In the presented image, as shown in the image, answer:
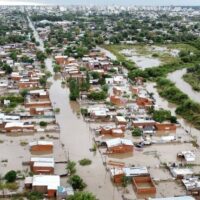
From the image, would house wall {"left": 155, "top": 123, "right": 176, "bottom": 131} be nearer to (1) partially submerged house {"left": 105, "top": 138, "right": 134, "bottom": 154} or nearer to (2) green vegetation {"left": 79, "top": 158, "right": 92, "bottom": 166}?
(1) partially submerged house {"left": 105, "top": 138, "right": 134, "bottom": 154}

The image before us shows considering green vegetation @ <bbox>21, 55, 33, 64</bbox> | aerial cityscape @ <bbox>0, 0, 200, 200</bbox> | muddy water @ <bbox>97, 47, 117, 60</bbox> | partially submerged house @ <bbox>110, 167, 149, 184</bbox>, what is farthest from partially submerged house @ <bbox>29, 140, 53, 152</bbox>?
muddy water @ <bbox>97, 47, 117, 60</bbox>

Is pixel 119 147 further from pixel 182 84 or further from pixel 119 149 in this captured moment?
pixel 182 84

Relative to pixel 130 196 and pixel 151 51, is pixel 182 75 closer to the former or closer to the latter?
pixel 151 51

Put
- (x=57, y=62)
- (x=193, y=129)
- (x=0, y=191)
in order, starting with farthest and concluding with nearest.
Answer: (x=57, y=62), (x=193, y=129), (x=0, y=191)

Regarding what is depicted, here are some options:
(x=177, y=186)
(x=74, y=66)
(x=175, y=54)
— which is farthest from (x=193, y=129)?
(x=175, y=54)

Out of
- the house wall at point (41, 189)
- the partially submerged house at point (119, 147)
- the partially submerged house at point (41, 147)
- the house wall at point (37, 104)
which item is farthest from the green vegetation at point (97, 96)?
the house wall at point (41, 189)

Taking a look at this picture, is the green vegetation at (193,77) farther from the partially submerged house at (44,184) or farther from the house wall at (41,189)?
the house wall at (41,189)
